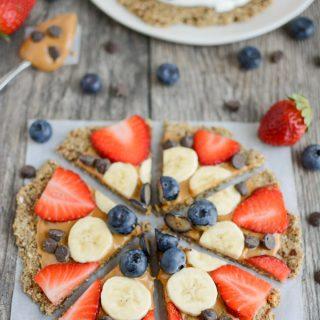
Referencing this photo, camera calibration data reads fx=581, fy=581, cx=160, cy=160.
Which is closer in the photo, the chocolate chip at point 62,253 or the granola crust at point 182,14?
the chocolate chip at point 62,253

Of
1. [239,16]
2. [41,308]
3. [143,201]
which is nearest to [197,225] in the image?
[143,201]

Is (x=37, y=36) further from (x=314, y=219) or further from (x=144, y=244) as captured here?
(x=314, y=219)

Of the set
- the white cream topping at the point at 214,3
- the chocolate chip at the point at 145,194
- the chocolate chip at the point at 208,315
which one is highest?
the white cream topping at the point at 214,3

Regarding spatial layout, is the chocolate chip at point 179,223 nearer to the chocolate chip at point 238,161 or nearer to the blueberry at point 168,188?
the blueberry at point 168,188

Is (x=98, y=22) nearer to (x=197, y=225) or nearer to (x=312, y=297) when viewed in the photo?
(x=197, y=225)

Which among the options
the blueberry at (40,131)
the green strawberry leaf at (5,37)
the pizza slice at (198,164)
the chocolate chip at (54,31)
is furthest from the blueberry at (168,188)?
the green strawberry leaf at (5,37)

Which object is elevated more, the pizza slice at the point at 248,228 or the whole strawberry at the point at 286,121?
the whole strawberry at the point at 286,121

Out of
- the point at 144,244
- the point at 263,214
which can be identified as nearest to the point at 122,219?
the point at 144,244
